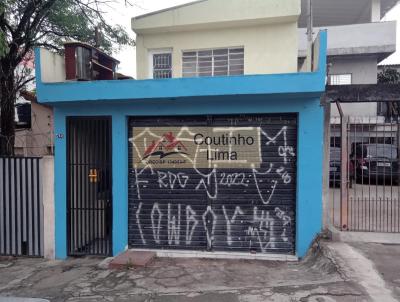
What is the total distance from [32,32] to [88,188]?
5.09 m

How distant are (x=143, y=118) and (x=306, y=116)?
2.79 meters

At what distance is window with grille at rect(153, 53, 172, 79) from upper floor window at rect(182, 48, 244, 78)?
0.48 m

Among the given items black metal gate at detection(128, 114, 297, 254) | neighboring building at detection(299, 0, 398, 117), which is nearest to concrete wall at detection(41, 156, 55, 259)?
black metal gate at detection(128, 114, 297, 254)

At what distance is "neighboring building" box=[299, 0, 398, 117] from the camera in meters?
14.3

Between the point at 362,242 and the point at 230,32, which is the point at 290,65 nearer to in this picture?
the point at 230,32

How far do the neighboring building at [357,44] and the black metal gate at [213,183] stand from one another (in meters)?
9.24

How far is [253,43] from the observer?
10.4 metres

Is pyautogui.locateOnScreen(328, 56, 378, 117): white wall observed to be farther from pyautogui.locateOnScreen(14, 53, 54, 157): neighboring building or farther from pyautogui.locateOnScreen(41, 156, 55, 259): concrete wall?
pyautogui.locateOnScreen(41, 156, 55, 259): concrete wall

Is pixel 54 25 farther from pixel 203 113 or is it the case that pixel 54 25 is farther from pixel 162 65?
pixel 203 113

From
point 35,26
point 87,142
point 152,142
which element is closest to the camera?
point 152,142

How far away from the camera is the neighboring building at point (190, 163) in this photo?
19.1 ft

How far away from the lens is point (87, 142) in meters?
6.94

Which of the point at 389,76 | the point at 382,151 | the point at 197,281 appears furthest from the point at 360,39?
the point at 197,281

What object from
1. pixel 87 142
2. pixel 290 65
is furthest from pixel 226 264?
pixel 290 65
